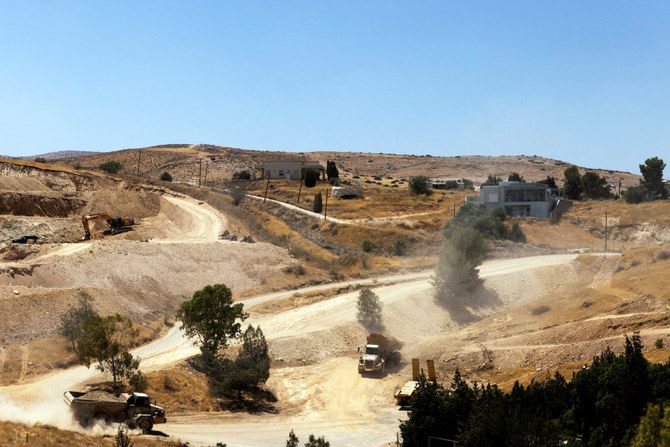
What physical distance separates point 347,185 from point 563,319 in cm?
8427

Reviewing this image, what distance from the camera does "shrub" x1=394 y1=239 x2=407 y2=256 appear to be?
83625mm

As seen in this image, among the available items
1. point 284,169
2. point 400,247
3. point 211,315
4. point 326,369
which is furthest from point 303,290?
point 284,169

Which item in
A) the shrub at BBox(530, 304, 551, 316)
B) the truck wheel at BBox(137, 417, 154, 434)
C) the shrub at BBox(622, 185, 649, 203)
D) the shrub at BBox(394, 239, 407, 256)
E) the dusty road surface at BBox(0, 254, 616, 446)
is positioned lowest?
the dusty road surface at BBox(0, 254, 616, 446)

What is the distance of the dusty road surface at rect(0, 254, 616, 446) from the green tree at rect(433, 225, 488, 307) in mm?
1503

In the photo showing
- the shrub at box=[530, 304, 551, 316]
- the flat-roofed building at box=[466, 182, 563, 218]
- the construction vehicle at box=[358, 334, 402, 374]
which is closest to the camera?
the construction vehicle at box=[358, 334, 402, 374]

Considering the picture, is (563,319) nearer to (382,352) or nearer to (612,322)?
(612,322)

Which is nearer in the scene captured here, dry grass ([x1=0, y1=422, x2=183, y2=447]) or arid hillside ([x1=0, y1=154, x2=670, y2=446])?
dry grass ([x1=0, y1=422, x2=183, y2=447])

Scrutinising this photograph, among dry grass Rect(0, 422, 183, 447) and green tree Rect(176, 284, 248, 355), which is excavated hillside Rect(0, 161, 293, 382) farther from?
dry grass Rect(0, 422, 183, 447)

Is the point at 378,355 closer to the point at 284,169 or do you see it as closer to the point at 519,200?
the point at 519,200

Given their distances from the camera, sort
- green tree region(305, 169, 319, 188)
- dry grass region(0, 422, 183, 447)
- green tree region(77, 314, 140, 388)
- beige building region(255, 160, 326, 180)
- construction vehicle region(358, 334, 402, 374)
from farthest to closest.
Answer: beige building region(255, 160, 326, 180), green tree region(305, 169, 319, 188), construction vehicle region(358, 334, 402, 374), green tree region(77, 314, 140, 388), dry grass region(0, 422, 183, 447)

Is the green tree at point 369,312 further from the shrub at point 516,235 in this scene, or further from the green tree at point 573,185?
the green tree at point 573,185

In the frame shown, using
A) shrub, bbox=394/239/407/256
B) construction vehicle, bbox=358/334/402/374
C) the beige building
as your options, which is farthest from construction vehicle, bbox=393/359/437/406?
the beige building

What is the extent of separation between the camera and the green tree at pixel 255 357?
39062mm

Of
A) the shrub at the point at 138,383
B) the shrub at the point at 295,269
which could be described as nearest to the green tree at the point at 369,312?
the shrub at the point at 295,269
